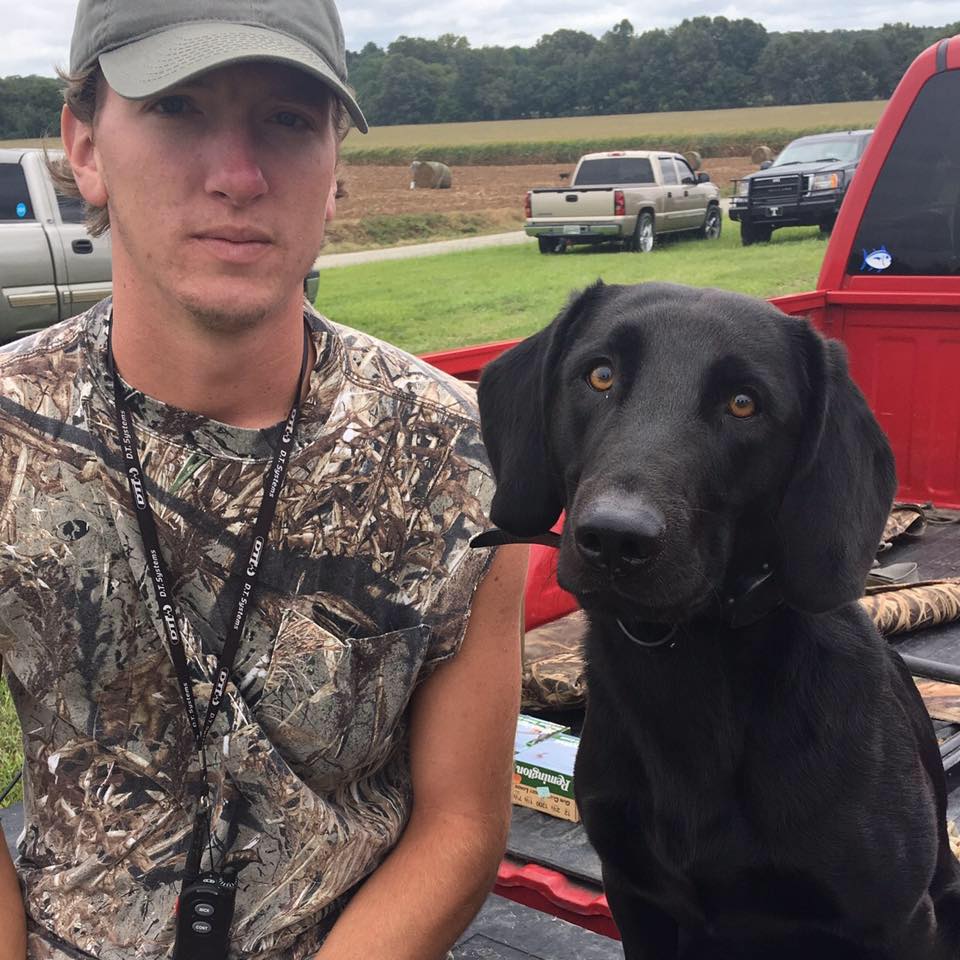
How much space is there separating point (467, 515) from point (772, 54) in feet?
254

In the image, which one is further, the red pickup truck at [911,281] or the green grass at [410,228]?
the green grass at [410,228]

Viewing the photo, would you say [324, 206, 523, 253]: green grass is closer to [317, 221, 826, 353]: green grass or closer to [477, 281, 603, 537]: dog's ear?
[317, 221, 826, 353]: green grass

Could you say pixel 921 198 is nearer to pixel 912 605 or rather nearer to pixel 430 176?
pixel 912 605

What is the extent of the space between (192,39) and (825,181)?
945 inches

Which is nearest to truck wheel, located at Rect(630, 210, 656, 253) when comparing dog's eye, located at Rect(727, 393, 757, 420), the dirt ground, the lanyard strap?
the dirt ground

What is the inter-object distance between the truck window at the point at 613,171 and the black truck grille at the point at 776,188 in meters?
2.99

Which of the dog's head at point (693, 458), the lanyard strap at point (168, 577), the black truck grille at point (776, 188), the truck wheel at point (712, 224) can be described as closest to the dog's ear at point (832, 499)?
the dog's head at point (693, 458)

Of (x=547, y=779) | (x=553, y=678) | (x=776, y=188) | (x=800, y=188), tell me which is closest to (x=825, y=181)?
(x=800, y=188)

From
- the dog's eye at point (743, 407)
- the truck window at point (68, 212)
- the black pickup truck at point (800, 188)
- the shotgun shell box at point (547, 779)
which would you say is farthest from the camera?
the black pickup truck at point (800, 188)

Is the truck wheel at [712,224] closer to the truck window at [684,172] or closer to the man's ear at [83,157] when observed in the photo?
the truck window at [684,172]

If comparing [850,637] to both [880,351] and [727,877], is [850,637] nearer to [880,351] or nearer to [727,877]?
[727,877]

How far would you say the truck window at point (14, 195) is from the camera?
12211 millimetres

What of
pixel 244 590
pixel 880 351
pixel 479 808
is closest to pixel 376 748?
pixel 479 808

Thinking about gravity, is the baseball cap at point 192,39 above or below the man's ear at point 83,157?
above
